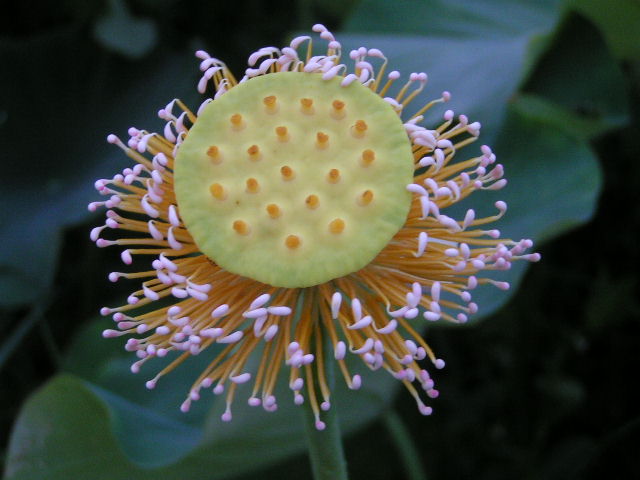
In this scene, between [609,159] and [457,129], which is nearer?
[457,129]

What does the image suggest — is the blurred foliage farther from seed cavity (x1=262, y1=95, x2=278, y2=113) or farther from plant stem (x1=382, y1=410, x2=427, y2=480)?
seed cavity (x1=262, y1=95, x2=278, y2=113)

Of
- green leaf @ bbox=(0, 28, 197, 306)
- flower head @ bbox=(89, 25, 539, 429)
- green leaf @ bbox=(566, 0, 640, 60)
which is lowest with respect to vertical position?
green leaf @ bbox=(0, 28, 197, 306)

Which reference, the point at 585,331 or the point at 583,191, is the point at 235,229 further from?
the point at 585,331

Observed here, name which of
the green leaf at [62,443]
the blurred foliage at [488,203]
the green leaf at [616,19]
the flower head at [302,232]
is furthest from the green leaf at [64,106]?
the flower head at [302,232]

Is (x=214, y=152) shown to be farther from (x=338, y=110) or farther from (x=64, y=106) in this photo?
(x=64, y=106)

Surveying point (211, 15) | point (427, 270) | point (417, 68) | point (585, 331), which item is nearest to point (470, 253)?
point (427, 270)

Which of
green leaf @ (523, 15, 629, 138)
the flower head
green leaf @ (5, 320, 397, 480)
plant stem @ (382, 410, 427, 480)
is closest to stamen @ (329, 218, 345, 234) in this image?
the flower head
